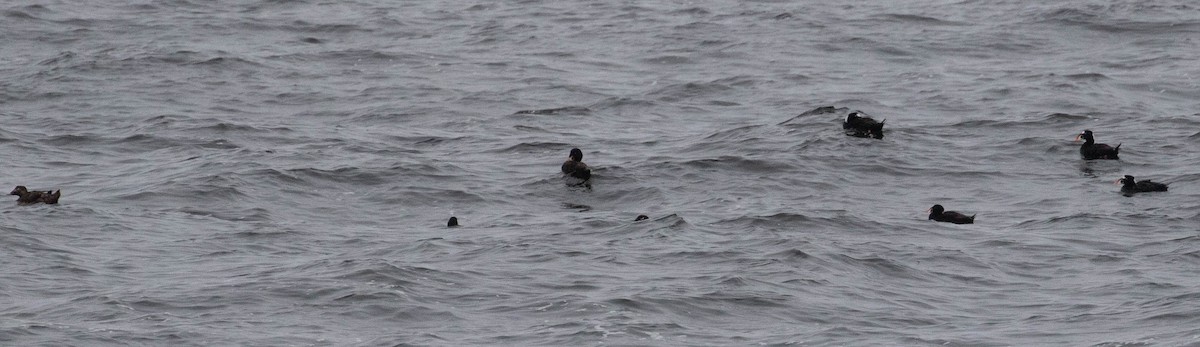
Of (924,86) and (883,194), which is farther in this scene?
(924,86)

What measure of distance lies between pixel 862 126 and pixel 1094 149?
4043 mm

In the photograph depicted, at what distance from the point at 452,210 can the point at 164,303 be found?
286 inches

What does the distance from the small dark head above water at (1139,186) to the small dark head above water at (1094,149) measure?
2.28 metres

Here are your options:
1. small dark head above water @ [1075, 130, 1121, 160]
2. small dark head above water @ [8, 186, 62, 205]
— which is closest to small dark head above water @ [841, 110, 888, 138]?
small dark head above water @ [1075, 130, 1121, 160]

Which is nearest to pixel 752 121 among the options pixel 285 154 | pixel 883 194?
pixel 883 194

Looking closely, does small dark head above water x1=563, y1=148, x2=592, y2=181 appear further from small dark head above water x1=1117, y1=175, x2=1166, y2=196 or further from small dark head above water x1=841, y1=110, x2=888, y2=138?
small dark head above water x1=1117, y1=175, x2=1166, y2=196

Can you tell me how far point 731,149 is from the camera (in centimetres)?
3203

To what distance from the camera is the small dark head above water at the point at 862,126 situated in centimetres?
3272

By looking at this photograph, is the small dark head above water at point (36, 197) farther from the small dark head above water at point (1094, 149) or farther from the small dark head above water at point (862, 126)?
the small dark head above water at point (1094, 149)

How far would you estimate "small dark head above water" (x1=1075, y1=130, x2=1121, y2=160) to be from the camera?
30609 millimetres

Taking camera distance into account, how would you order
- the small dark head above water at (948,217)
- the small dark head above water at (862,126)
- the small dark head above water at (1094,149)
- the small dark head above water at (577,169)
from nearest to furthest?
the small dark head above water at (948,217) < the small dark head above water at (577,169) < the small dark head above water at (1094,149) < the small dark head above water at (862,126)

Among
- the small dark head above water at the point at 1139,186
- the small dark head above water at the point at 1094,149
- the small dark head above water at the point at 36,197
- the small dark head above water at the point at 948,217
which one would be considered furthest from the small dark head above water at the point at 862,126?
the small dark head above water at the point at 36,197

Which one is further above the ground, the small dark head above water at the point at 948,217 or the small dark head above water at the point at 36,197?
the small dark head above water at the point at 36,197

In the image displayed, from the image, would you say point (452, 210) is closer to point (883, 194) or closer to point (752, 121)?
point (883, 194)
